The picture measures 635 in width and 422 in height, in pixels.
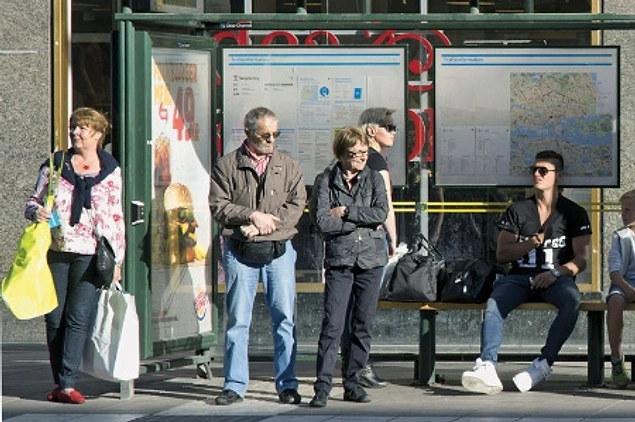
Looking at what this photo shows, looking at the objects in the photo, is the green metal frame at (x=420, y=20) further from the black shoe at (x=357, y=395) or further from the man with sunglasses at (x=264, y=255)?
the black shoe at (x=357, y=395)

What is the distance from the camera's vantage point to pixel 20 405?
31.4 ft

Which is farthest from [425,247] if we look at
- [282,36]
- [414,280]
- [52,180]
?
[52,180]

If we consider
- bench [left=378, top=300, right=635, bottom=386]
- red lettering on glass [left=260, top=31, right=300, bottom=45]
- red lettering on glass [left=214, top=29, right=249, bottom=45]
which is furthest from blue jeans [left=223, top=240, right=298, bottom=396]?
red lettering on glass [left=260, top=31, right=300, bottom=45]

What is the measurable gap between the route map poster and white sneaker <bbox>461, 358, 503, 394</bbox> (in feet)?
4.84

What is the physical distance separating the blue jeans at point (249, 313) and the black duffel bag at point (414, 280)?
0.87 m

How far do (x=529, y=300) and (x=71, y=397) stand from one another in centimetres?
287

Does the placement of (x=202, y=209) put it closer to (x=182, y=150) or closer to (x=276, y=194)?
(x=182, y=150)

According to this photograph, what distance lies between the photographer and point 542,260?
10.1 meters

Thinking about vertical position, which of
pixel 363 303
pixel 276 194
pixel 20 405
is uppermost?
pixel 276 194

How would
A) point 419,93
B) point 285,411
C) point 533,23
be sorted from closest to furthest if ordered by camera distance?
point 285,411, point 533,23, point 419,93

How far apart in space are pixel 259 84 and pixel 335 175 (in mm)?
1285

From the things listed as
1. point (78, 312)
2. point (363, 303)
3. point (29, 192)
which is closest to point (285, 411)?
point (363, 303)

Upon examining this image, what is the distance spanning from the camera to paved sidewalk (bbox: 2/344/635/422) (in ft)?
29.4

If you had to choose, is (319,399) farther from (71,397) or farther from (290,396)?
(71,397)
